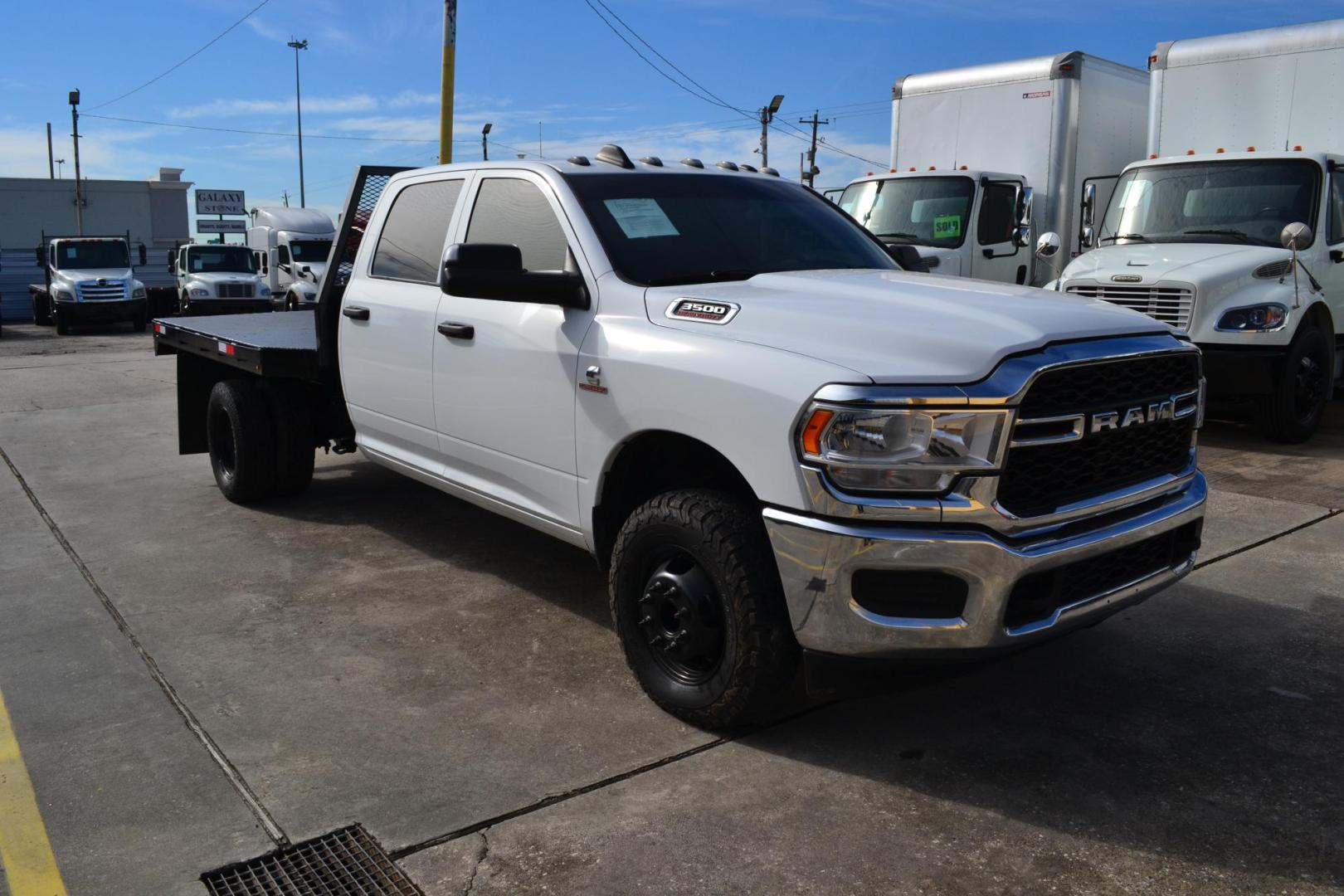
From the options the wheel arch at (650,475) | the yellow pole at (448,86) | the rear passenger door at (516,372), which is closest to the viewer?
the wheel arch at (650,475)

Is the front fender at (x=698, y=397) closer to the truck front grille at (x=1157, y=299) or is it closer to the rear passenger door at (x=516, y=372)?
the rear passenger door at (x=516, y=372)

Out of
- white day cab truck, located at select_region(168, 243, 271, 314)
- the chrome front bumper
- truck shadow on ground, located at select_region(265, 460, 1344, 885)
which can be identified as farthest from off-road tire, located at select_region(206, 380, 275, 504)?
white day cab truck, located at select_region(168, 243, 271, 314)

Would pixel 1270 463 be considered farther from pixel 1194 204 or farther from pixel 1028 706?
pixel 1028 706

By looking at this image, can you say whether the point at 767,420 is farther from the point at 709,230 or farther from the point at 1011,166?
the point at 1011,166

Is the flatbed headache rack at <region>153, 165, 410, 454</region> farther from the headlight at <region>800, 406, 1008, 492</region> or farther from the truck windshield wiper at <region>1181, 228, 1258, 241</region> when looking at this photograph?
the truck windshield wiper at <region>1181, 228, 1258, 241</region>

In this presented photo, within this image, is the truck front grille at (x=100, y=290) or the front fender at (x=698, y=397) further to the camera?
the truck front grille at (x=100, y=290)

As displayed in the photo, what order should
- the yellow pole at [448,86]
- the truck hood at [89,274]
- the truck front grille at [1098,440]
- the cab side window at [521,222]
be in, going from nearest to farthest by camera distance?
the truck front grille at [1098,440], the cab side window at [521,222], the yellow pole at [448,86], the truck hood at [89,274]

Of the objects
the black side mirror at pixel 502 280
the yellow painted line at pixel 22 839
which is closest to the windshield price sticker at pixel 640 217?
the black side mirror at pixel 502 280

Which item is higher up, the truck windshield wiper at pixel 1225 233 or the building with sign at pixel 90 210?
the building with sign at pixel 90 210

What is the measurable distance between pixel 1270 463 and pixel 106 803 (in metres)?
7.61

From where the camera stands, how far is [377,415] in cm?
551

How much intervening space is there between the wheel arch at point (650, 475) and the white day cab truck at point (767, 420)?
13mm

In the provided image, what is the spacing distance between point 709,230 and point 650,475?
3.41 ft

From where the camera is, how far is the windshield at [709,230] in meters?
4.21
